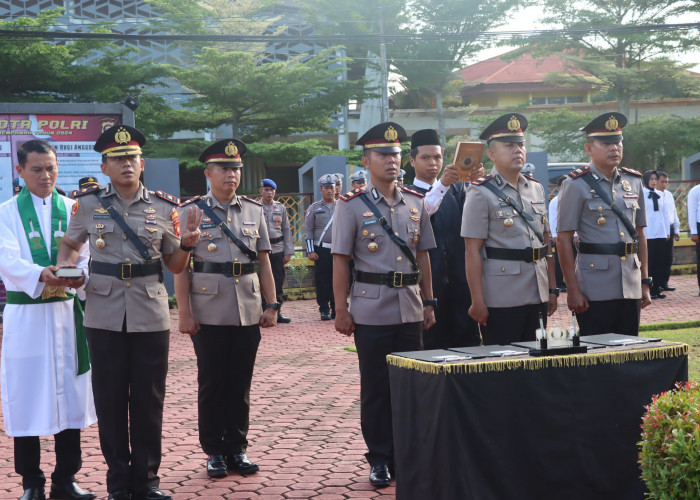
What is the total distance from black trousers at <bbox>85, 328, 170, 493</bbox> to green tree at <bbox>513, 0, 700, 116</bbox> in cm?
2678

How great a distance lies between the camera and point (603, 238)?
19.2 feet

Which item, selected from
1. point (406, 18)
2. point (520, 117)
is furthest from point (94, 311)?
point (406, 18)

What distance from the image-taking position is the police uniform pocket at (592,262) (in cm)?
580

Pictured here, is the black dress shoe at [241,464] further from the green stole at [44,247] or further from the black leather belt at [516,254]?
the black leather belt at [516,254]

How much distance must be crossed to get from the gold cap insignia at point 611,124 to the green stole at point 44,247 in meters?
3.62

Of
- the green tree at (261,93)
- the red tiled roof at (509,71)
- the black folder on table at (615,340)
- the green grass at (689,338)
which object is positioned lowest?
the green grass at (689,338)

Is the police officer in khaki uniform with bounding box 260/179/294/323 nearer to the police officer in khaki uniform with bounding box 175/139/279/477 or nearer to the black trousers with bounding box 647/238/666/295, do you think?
the black trousers with bounding box 647/238/666/295

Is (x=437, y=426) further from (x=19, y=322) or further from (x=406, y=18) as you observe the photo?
(x=406, y=18)

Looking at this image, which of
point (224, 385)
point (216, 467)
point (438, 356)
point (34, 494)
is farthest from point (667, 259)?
point (34, 494)

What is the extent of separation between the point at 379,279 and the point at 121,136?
1.73 m

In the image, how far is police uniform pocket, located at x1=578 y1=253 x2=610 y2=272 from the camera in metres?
5.80

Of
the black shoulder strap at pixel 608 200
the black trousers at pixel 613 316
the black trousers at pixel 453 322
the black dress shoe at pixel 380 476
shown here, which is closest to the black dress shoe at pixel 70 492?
the black dress shoe at pixel 380 476

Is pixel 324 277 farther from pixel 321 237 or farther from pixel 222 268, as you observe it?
pixel 222 268

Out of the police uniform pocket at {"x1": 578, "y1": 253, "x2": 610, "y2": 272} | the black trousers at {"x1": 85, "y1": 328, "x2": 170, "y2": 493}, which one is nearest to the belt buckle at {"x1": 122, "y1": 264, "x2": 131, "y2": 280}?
the black trousers at {"x1": 85, "y1": 328, "x2": 170, "y2": 493}
